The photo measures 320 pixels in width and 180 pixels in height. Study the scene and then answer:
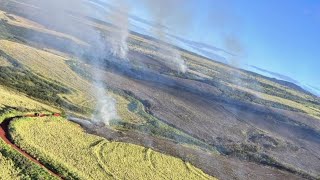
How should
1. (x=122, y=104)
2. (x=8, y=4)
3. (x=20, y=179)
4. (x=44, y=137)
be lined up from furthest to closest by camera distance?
1. (x=8, y=4)
2. (x=122, y=104)
3. (x=44, y=137)
4. (x=20, y=179)

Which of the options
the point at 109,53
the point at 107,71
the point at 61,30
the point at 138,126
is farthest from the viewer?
the point at 61,30

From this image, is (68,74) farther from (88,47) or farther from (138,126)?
(88,47)

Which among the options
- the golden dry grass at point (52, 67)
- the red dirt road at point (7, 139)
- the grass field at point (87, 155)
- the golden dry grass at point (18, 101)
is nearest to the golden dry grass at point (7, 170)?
the red dirt road at point (7, 139)

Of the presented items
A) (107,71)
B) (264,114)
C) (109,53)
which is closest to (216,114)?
(264,114)

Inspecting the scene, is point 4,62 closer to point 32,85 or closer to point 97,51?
point 32,85

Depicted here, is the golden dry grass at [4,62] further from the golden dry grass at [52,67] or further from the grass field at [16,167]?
the grass field at [16,167]

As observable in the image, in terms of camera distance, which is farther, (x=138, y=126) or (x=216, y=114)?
(x=216, y=114)

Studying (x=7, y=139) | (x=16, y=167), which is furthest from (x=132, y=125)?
(x=16, y=167)
